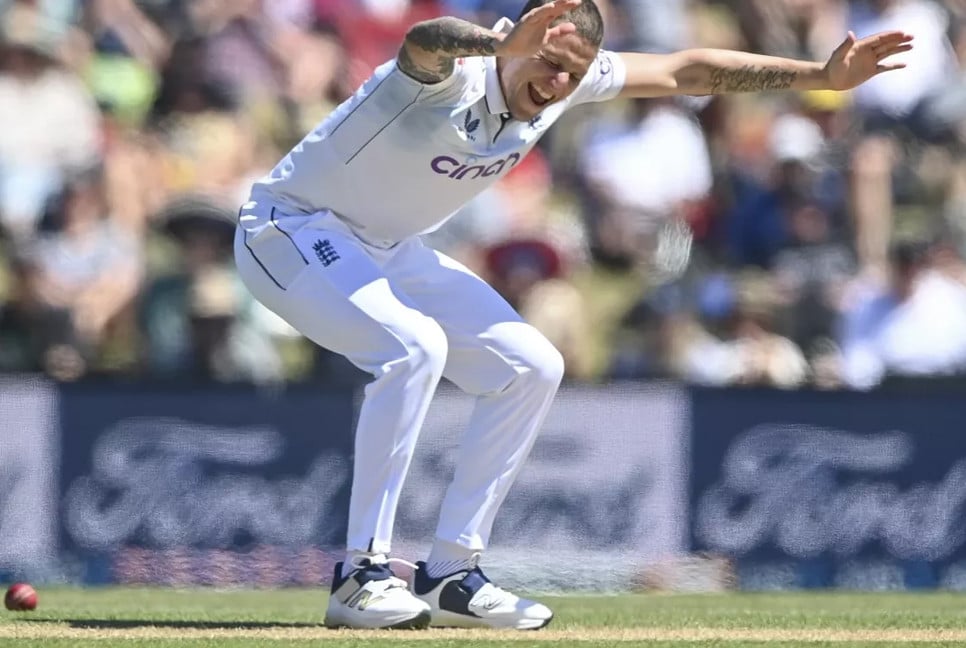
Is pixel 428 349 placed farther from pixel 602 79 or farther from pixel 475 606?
pixel 602 79

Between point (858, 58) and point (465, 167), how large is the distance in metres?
1.53

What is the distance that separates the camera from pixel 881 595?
970 cm

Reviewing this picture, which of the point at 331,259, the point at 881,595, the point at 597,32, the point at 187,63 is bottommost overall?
the point at 881,595

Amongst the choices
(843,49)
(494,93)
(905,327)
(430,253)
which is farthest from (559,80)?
(905,327)

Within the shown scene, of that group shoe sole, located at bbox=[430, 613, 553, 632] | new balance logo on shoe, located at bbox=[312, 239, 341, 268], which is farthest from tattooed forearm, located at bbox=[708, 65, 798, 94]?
shoe sole, located at bbox=[430, 613, 553, 632]

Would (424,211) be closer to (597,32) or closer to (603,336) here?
(597,32)

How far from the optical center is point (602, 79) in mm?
6816

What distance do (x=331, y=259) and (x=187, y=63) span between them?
6117 millimetres

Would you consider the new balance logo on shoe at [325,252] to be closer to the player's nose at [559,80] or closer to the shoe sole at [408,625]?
the player's nose at [559,80]

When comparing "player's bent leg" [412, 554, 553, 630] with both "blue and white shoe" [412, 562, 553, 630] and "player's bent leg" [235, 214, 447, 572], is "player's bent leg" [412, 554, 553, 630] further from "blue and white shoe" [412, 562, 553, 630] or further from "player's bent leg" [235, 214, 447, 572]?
"player's bent leg" [235, 214, 447, 572]

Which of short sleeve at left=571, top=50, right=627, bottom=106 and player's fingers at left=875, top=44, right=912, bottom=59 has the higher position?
player's fingers at left=875, top=44, right=912, bottom=59

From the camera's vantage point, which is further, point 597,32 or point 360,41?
point 360,41

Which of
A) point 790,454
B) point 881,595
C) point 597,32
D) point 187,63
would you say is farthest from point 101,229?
point 597,32

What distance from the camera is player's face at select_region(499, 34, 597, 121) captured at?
612 cm
